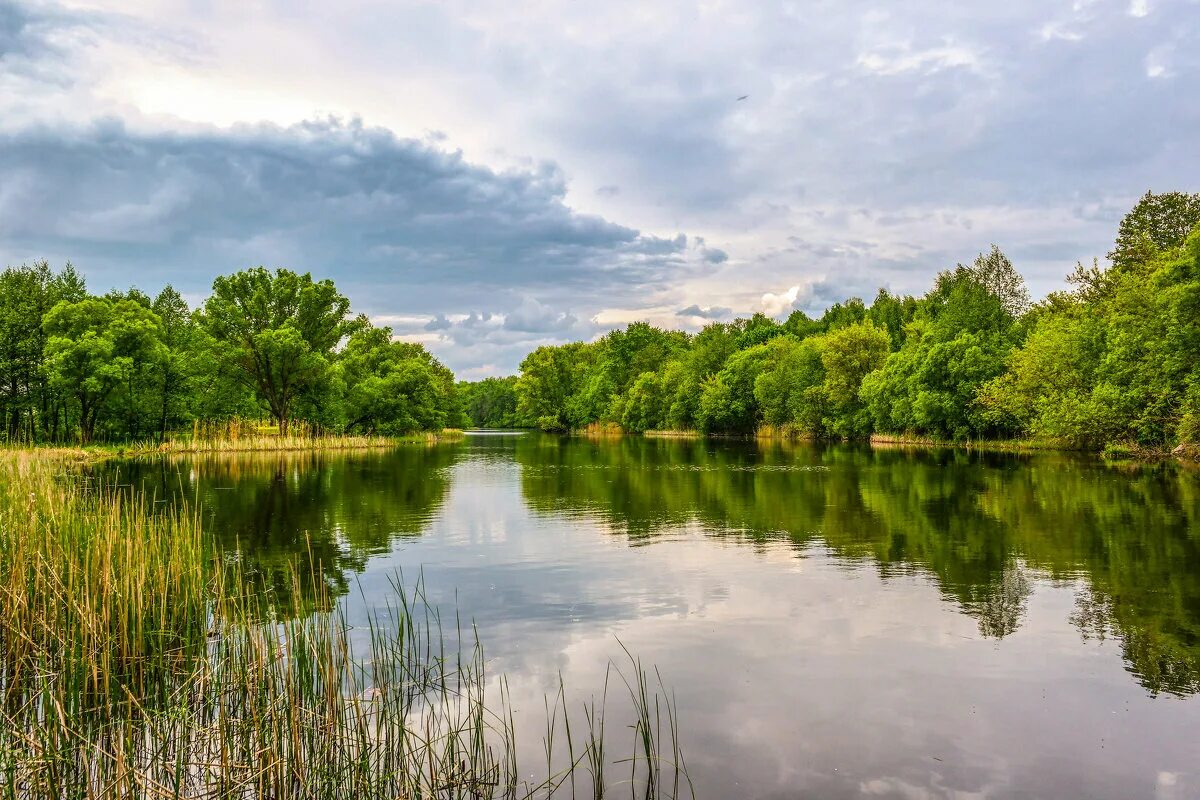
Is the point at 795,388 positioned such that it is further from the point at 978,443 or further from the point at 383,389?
the point at 383,389

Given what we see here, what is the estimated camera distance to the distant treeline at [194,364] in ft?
176

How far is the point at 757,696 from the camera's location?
31.0 ft

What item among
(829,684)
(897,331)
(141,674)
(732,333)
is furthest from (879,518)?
(732,333)

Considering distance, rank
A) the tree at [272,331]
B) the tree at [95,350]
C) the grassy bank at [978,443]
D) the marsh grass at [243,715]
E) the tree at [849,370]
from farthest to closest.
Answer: the tree at [849,370], the tree at [272,331], the grassy bank at [978,443], the tree at [95,350], the marsh grass at [243,715]

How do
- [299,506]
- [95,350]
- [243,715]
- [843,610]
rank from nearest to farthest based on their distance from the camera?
[243,715], [843,610], [299,506], [95,350]

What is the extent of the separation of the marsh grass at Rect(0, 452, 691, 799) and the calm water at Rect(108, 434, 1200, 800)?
0.52 m

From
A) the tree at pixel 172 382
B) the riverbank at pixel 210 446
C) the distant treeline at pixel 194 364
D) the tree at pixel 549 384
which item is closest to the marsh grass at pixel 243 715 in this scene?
the riverbank at pixel 210 446

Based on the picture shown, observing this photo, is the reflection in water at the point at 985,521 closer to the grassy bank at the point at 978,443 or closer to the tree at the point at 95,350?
the grassy bank at the point at 978,443

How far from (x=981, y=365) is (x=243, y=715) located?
70.2 m

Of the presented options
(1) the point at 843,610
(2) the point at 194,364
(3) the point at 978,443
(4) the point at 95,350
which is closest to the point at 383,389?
(2) the point at 194,364

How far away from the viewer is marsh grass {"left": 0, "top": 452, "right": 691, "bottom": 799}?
20.3 feet

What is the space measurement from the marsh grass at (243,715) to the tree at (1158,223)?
62.2m

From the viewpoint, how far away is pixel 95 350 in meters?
52.0

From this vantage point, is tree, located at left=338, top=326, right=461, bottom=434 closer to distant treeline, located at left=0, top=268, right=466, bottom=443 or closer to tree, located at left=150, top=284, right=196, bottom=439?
distant treeline, located at left=0, top=268, right=466, bottom=443
